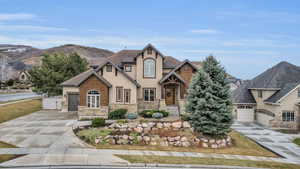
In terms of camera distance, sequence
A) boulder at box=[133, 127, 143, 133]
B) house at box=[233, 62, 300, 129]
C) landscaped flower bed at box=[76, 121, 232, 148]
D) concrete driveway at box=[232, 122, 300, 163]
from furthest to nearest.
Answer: house at box=[233, 62, 300, 129] < boulder at box=[133, 127, 143, 133] < landscaped flower bed at box=[76, 121, 232, 148] < concrete driveway at box=[232, 122, 300, 163]

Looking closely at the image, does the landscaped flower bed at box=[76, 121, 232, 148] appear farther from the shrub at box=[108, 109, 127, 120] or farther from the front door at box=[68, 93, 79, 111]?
the front door at box=[68, 93, 79, 111]

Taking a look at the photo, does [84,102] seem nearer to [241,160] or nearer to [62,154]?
Answer: [62,154]

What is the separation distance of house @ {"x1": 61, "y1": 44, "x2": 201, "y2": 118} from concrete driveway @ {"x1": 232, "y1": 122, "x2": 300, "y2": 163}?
7.99 m

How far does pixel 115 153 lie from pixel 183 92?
15984 mm

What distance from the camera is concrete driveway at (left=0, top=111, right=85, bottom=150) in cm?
1778

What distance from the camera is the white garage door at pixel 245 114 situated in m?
32.2

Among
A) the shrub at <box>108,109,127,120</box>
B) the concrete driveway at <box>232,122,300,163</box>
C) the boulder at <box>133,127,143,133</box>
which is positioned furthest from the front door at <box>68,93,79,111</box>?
the concrete driveway at <box>232,122,300,163</box>

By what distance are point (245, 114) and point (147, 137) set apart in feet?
59.4

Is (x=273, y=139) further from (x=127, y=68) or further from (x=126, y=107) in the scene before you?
(x=127, y=68)

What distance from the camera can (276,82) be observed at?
30688mm

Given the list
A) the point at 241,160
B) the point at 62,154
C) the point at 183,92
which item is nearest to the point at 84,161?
the point at 62,154

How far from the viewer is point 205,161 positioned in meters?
15.4

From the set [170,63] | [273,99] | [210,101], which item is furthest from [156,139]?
[273,99]

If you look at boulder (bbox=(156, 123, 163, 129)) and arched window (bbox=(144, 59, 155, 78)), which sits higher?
arched window (bbox=(144, 59, 155, 78))
